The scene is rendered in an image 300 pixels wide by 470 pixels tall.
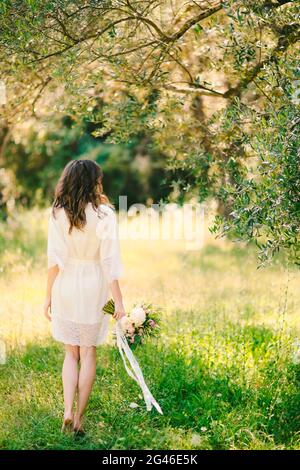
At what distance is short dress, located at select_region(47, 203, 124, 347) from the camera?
211 inches

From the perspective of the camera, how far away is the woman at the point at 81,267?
535cm

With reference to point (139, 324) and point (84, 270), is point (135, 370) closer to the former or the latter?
point (139, 324)

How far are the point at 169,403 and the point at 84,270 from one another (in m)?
1.38

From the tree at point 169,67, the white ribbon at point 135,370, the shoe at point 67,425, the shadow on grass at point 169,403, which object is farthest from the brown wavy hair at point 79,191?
the shadow on grass at point 169,403

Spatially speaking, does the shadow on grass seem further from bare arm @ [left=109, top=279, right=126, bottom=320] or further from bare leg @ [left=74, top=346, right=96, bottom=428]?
bare arm @ [left=109, top=279, right=126, bottom=320]

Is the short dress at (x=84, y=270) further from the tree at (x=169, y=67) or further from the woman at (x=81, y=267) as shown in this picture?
the tree at (x=169, y=67)

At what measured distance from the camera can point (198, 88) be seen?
7.23m

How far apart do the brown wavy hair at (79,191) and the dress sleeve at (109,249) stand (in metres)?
0.13

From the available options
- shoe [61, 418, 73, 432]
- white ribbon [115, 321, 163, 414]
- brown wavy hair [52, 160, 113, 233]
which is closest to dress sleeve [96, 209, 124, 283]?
brown wavy hair [52, 160, 113, 233]

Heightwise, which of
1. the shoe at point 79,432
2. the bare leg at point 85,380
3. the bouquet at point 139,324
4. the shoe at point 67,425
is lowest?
the shoe at point 79,432

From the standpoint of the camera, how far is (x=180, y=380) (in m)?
6.12

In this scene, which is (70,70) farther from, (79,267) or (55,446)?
(55,446)

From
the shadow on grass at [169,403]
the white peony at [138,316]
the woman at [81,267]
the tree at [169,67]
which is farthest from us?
the white peony at [138,316]
